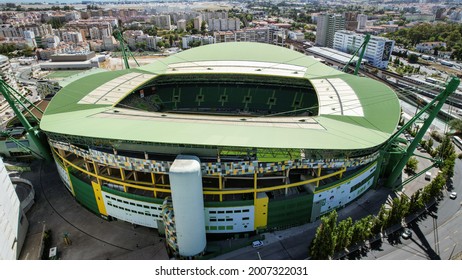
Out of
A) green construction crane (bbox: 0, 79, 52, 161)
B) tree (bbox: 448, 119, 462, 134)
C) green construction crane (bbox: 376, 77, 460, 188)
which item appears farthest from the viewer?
tree (bbox: 448, 119, 462, 134)

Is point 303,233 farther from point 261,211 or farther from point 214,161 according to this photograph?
point 214,161

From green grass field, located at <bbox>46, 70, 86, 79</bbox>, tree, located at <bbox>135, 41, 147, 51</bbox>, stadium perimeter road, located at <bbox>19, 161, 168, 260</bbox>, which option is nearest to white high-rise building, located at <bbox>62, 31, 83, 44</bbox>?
tree, located at <bbox>135, 41, 147, 51</bbox>

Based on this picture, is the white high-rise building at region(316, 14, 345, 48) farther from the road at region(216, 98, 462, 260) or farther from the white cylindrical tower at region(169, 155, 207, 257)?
the white cylindrical tower at region(169, 155, 207, 257)

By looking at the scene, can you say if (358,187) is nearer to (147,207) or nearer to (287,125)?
(287,125)

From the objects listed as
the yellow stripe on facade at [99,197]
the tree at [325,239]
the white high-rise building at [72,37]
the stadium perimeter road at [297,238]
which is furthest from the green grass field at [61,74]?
the tree at [325,239]

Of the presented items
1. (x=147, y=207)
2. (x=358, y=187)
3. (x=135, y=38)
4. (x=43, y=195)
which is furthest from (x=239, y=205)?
(x=135, y=38)

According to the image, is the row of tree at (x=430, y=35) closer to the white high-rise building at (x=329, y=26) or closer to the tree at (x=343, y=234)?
the white high-rise building at (x=329, y=26)
